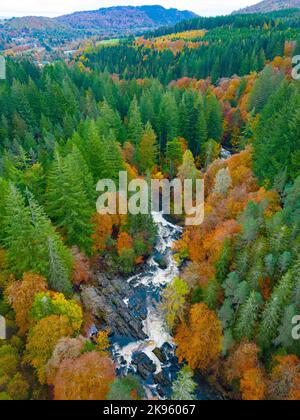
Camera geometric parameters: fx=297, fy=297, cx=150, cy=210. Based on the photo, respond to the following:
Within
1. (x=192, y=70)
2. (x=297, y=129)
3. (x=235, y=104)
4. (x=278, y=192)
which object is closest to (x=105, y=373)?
(x=278, y=192)

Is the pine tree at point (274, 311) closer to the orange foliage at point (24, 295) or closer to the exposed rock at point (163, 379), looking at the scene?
the exposed rock at point (163, 379)

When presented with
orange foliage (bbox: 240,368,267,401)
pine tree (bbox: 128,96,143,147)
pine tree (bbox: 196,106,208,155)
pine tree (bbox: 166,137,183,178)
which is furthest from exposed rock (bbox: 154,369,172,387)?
pine tree (bbox: 196,106,208,155)

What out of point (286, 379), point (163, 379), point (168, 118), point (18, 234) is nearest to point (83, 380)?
point (163, 379)

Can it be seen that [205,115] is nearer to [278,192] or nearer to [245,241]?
[278,192]

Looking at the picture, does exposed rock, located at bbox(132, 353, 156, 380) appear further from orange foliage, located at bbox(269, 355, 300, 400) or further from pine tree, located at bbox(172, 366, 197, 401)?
orange foliage, located at bbox(269, 355, 300, 400)

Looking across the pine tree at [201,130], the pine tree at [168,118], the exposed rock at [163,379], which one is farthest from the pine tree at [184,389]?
the pine tree at [201,130]
